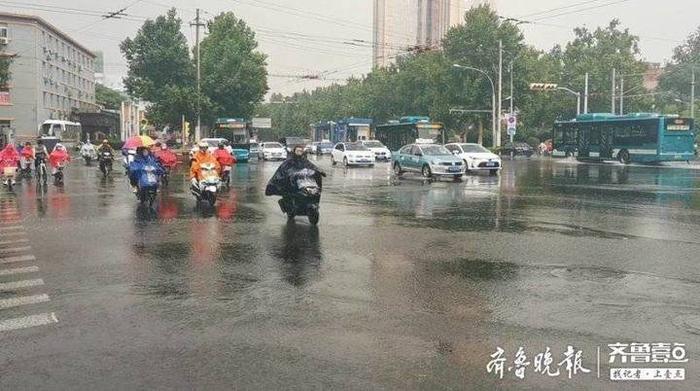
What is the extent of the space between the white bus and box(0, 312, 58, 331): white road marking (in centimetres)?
5206

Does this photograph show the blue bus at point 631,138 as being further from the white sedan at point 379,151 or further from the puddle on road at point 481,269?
the puddle on road at point 481,269

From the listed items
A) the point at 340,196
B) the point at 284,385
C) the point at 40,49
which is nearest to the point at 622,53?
the point at 40,49

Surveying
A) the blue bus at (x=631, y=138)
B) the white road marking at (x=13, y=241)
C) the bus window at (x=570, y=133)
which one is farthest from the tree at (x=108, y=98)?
the white road marking at (x=13, y=241)

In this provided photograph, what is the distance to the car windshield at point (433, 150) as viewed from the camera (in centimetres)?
2767

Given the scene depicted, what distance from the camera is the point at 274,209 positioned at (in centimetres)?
1556

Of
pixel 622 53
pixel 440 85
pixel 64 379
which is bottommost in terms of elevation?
pixel 64 379

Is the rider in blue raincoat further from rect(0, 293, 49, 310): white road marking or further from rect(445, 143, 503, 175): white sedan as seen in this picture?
rect(445, 143, 503, 175): white sedan

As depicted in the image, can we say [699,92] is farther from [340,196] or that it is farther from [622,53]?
[340,196]

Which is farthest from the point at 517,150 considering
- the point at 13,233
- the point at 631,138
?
the point at 13,233

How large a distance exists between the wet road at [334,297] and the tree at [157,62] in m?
43.6

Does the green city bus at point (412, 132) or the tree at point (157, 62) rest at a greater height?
the tree at point (157, 62)

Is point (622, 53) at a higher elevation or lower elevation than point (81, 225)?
higher

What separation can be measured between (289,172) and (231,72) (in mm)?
46750

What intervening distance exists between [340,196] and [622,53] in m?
71.8
